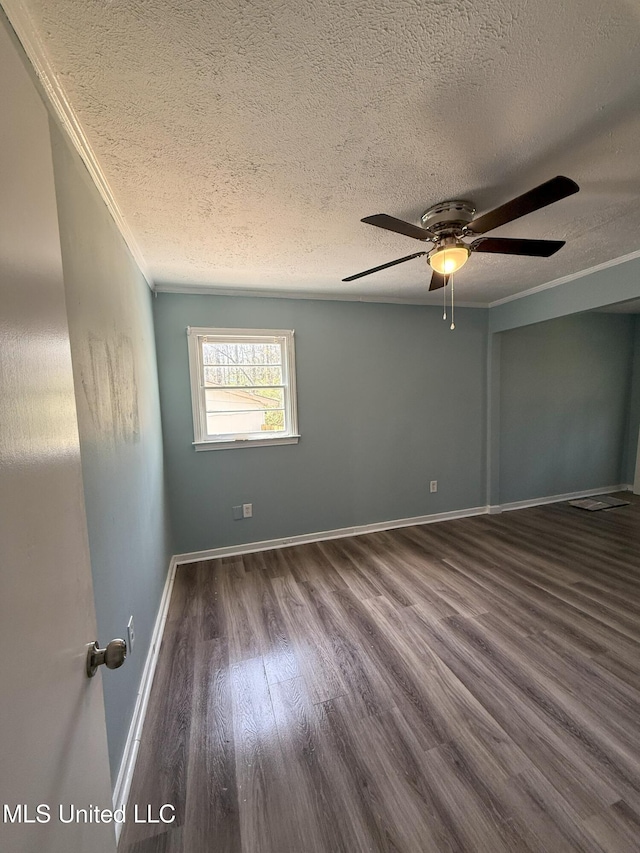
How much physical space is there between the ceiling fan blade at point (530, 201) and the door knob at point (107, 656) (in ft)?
5.95

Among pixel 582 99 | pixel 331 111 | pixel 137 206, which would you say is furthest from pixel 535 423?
pixel 137 206

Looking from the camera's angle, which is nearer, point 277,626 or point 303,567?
point 277,626

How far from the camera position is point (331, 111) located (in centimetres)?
112

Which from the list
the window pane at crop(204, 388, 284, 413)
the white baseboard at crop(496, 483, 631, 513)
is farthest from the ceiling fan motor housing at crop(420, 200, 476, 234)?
the white baseboard at crop(496, 483, 631, 513)

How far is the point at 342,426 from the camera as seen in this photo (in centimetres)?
338

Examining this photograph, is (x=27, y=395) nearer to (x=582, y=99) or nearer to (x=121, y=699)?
(x=121, y=699)

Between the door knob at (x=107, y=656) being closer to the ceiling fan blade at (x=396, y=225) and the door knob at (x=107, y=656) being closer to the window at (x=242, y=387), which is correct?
the ceiling fan blade at (x=396, y=225)

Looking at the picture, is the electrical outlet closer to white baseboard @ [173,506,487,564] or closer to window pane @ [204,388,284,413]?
white baseboard @ [173,506,487,564]

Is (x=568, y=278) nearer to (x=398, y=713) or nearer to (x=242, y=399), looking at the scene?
(x=242, y=399)

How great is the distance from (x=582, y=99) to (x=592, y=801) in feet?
7.83

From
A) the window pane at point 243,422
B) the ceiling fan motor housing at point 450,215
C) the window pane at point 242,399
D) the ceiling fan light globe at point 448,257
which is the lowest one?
the window pane at point 243,422

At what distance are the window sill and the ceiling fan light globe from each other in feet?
6.36

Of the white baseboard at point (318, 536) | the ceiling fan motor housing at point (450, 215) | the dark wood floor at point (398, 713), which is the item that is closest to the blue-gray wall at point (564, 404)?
the white baseboard at point (318, 536)

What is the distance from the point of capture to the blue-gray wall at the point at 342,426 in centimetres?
295
